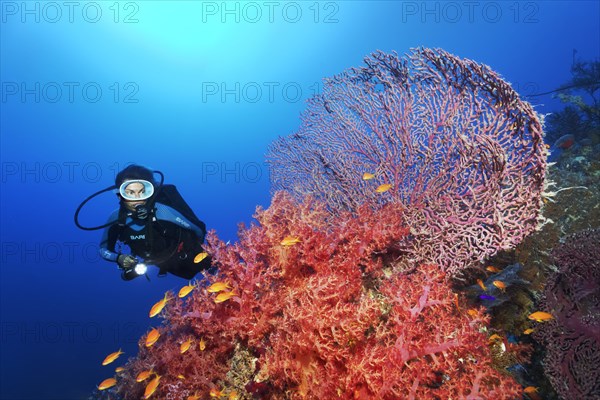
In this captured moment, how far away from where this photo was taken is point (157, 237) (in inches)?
185

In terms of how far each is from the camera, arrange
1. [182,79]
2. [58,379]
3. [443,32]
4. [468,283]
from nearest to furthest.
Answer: [468,283]
[58,379]
[443,32]
[182,79]

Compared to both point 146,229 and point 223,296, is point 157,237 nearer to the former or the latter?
point 146,229

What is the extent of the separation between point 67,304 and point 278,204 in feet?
136

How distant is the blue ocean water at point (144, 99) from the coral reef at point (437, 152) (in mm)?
23331

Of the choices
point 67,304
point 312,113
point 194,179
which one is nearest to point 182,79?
point 194,179

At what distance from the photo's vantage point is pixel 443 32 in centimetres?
6906

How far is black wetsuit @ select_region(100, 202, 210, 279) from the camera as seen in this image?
4621 mm

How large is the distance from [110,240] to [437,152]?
521 centimetres

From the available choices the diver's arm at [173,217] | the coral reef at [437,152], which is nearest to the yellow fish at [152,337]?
the diver's arm at [173,217]

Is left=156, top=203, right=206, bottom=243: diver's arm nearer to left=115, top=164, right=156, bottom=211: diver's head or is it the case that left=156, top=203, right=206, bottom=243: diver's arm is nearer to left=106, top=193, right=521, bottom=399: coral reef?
left=115, top=164, right=156, bottom=211: diver's head

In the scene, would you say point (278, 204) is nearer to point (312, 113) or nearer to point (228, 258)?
point (228, 258)

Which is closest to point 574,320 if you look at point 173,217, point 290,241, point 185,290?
point 290,241

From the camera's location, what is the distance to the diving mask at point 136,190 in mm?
4340

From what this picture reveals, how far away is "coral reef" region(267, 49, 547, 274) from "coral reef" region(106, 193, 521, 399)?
2.49 feet
